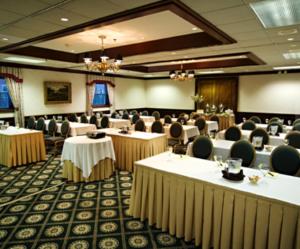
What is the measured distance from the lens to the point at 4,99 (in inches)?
340

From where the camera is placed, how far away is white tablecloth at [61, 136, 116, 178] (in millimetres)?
4621

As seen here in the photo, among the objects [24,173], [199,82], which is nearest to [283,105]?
[199,82]

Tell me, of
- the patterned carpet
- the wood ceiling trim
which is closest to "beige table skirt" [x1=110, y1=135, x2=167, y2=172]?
the patterned carpet

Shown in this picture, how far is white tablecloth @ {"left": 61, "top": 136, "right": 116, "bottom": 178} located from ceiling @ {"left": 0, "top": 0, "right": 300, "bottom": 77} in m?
2.07

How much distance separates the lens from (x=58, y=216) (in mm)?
3418

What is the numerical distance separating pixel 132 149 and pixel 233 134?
2435 mm

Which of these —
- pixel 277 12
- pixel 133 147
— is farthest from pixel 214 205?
pixel 133 147

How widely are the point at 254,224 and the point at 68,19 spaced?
3644 millimetres

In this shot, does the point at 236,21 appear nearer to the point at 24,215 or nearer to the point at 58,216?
the point at 58,216

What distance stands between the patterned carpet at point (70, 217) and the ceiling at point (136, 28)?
285 cm

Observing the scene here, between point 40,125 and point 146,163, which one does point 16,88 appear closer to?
point 40,125

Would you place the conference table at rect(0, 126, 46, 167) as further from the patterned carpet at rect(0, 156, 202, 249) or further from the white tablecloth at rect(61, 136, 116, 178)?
the white tablecloth at rect(61, 136, 116, 178)

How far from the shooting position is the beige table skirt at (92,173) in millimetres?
4707

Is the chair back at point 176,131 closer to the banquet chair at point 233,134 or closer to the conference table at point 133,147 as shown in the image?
the conference table at point 133,147
